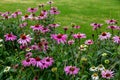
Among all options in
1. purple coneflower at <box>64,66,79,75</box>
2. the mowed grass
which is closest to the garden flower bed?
purple coneflower at <box>64,66,79,75</box>

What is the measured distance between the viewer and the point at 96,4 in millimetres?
12641

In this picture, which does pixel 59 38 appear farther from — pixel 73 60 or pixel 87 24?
pixel 87 24

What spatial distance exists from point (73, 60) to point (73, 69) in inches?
29.0

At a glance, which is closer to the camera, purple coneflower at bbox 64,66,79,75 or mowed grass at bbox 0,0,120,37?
purple coneflower at bbox 64,66,79,75

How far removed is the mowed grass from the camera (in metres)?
10.3

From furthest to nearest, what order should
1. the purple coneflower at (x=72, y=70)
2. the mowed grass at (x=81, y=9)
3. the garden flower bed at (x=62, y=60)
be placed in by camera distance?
the mowed grass at (x=81, y=9) → the garden flower bed at (x=62, y=60) → the purple coneflower at (x=72, y=70)

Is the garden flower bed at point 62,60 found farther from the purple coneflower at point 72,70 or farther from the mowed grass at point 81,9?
the mowed grass at point 81,9

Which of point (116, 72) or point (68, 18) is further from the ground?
point (116, 72)

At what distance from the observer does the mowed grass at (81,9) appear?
1026 cm

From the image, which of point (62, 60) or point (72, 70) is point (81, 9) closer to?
point (62, 60)

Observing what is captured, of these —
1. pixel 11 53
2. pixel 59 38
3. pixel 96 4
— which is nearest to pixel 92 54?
pixel 59 38

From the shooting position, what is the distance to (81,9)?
11859 millimetres

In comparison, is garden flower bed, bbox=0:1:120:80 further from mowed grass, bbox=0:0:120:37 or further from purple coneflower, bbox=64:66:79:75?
mowed grass, bbox=0:0:120:37

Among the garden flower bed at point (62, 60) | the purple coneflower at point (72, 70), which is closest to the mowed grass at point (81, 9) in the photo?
the garden flower bed at point (62, 60)
